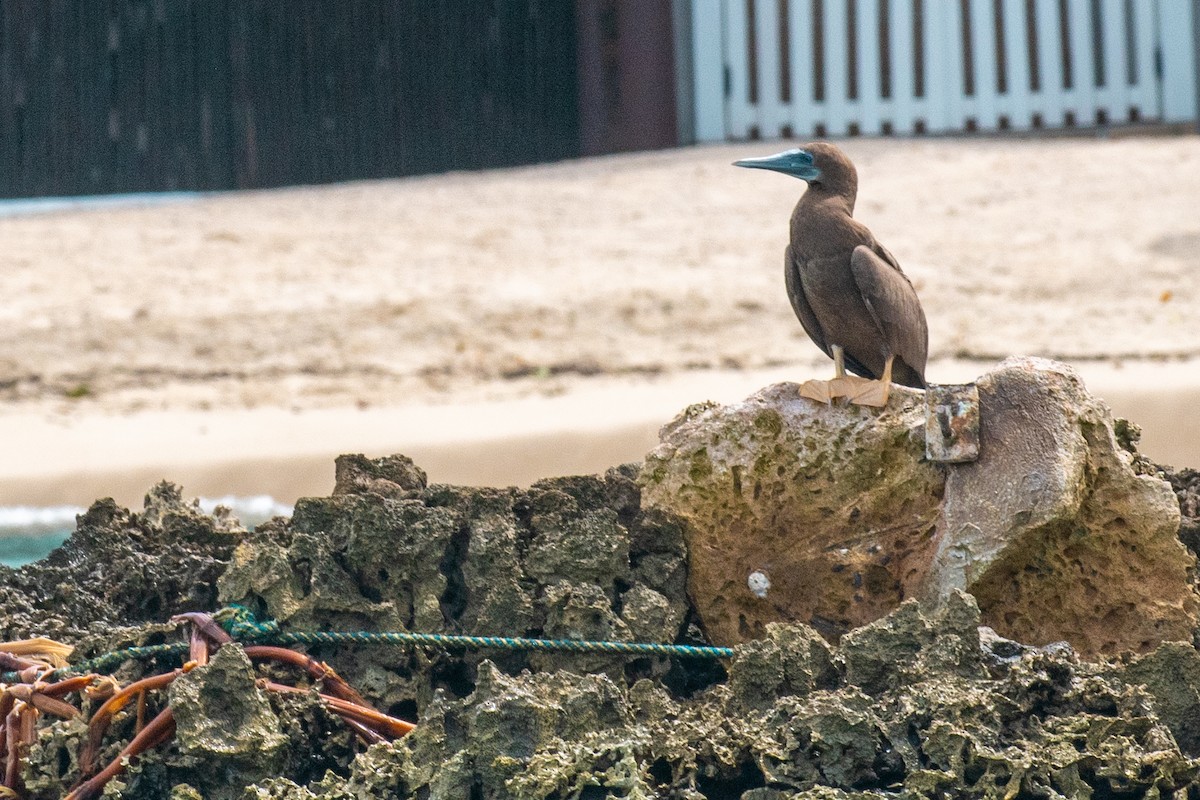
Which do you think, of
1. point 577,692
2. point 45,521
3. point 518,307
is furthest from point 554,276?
point 577,692

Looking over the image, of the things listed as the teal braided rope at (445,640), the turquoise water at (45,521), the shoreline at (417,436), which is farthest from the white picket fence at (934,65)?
the teal braided rope at (445,640)

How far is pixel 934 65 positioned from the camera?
10.4m

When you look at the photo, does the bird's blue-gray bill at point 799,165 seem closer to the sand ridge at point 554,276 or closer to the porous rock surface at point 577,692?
the porous rock surface at point 577,692

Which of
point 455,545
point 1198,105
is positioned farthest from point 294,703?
point 1198,105

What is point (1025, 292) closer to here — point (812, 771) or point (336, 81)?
point (336, 81)

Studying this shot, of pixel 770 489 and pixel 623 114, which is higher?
pixel 623 114

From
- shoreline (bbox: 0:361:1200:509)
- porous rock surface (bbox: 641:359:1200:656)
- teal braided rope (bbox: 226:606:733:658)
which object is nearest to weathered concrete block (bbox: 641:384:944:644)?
porous rock surface (bbox: 641:359:1200:656)

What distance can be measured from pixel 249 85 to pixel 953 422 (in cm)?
874

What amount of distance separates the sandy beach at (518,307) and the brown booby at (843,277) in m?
3.23

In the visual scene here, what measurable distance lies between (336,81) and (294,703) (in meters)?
8.73

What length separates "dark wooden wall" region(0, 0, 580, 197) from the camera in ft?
33.2

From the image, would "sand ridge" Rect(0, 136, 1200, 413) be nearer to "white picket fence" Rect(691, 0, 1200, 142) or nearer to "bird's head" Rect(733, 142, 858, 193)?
"white picket fence" Rect(691, 0, 1200, 142)

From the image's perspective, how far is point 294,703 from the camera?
2096 millimetres

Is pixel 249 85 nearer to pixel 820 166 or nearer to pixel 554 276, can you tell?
pixel 554 276
